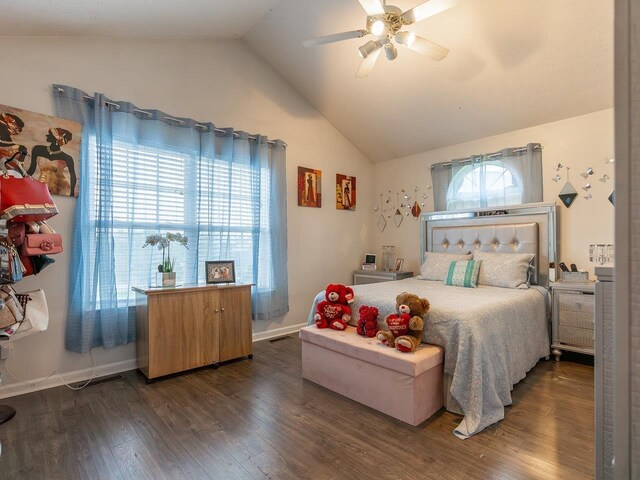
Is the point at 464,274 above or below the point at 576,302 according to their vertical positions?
above

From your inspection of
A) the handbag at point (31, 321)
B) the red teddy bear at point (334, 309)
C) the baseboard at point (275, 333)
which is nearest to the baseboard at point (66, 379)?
the handbag at point (31, 321)

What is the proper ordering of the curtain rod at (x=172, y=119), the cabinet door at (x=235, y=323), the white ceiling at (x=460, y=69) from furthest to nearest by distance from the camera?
the cabinet door at (x=235, y=323) → the curtain rod at (x=172, y=119) → the white ceiling at (x=460, y=69)

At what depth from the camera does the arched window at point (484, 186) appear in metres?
3.75

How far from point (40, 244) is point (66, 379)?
122 cm

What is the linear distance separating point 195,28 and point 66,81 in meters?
1.23

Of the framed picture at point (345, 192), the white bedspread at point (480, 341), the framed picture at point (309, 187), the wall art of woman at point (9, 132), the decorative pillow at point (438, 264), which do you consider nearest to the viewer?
the white bedspread at point (480, 341)

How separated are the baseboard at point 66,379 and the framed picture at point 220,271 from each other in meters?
0.99

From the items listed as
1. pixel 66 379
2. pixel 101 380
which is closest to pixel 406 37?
pixel 101 380

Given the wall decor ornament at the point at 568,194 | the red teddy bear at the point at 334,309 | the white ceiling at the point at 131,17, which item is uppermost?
the white ceiling at the point at 131,17

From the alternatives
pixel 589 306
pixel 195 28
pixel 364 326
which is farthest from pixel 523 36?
pixel 195 28

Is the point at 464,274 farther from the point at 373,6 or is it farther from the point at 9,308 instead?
the point at 9,308

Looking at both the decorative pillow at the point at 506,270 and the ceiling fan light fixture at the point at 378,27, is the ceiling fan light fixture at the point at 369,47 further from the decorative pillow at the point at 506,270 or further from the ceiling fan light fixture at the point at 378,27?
the decorative pillow at the point at 506,270

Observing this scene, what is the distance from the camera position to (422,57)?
125 inches

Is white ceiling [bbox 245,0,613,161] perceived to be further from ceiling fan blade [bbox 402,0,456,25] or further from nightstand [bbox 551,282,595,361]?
nightstand [bbox 551,282,595,361]
